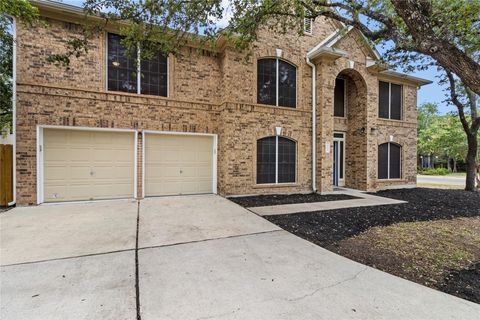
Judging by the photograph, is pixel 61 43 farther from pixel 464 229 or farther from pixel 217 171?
pixel 464 229

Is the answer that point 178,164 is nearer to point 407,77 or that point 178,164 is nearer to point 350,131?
point 350,131

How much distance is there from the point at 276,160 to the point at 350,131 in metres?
4.79

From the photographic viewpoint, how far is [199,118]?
331 inches

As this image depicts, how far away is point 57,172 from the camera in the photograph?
22.6 ft

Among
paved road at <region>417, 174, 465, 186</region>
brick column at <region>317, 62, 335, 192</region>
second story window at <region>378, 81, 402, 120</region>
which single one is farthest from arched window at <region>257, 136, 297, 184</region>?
paved road at <region>417, 174, 465, 186</region>

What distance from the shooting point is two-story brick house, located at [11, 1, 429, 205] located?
21.9 ft

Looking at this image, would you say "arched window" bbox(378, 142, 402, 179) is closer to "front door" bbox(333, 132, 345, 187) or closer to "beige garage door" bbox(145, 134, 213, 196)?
"front door" bbox(333, 132, 345, 187)

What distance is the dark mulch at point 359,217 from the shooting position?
4703 millimetres

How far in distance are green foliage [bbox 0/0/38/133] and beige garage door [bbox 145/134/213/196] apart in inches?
164

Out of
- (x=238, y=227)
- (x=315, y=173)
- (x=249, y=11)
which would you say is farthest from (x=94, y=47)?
(x=315, y=173)

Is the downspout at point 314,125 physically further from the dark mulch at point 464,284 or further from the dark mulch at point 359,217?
the dark mulch at point 464,284

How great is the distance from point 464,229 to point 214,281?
19.8 feet

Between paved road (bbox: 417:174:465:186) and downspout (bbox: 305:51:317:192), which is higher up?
downspout (bbox: 305:51:317:192)

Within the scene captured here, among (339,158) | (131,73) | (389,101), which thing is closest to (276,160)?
(339,158)
